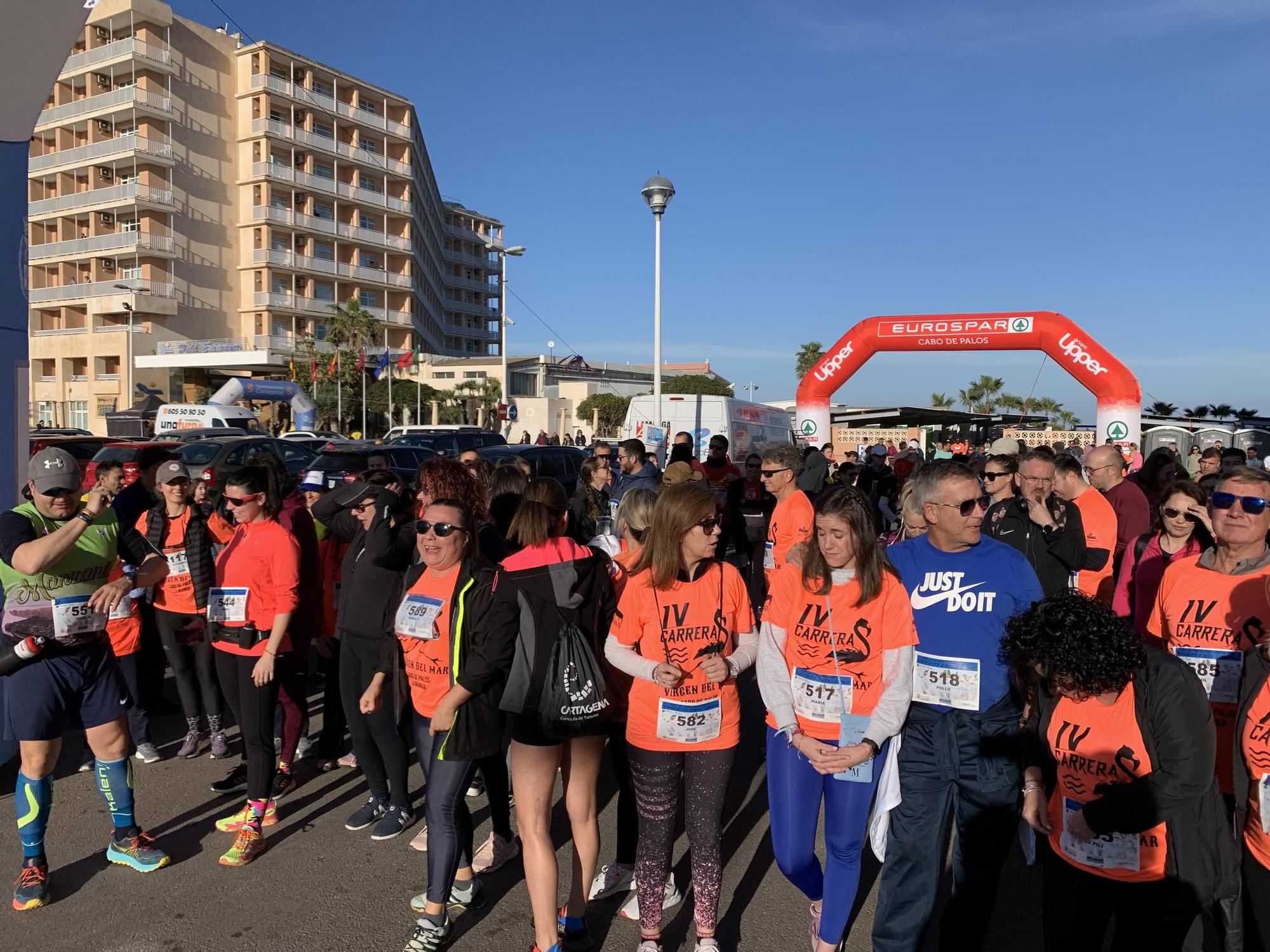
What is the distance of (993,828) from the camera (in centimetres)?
293

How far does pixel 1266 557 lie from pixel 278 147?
61.6 meters

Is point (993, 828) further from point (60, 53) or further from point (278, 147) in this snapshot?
point (278, 147)

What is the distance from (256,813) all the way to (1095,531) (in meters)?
4.86

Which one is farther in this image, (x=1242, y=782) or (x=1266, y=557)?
(x=1266, y=557)

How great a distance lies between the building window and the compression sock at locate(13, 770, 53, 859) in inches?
2111

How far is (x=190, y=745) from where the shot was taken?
5.46 meters

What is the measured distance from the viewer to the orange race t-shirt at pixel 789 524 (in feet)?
17.9

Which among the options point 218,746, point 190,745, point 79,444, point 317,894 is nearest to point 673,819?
point 317,894

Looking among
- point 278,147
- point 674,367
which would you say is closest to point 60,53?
point 278,147

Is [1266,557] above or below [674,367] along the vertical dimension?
below

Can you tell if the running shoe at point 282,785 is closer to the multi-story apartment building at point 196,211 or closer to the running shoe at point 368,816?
the running shoe at point 368,816

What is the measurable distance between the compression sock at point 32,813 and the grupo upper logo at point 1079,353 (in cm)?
1776

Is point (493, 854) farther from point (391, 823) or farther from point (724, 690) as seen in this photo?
point (724, 690)

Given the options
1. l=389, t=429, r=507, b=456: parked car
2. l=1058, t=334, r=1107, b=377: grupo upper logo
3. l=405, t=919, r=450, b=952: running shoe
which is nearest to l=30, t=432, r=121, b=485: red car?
l=389, t=429, r=507, b=456: parked car
